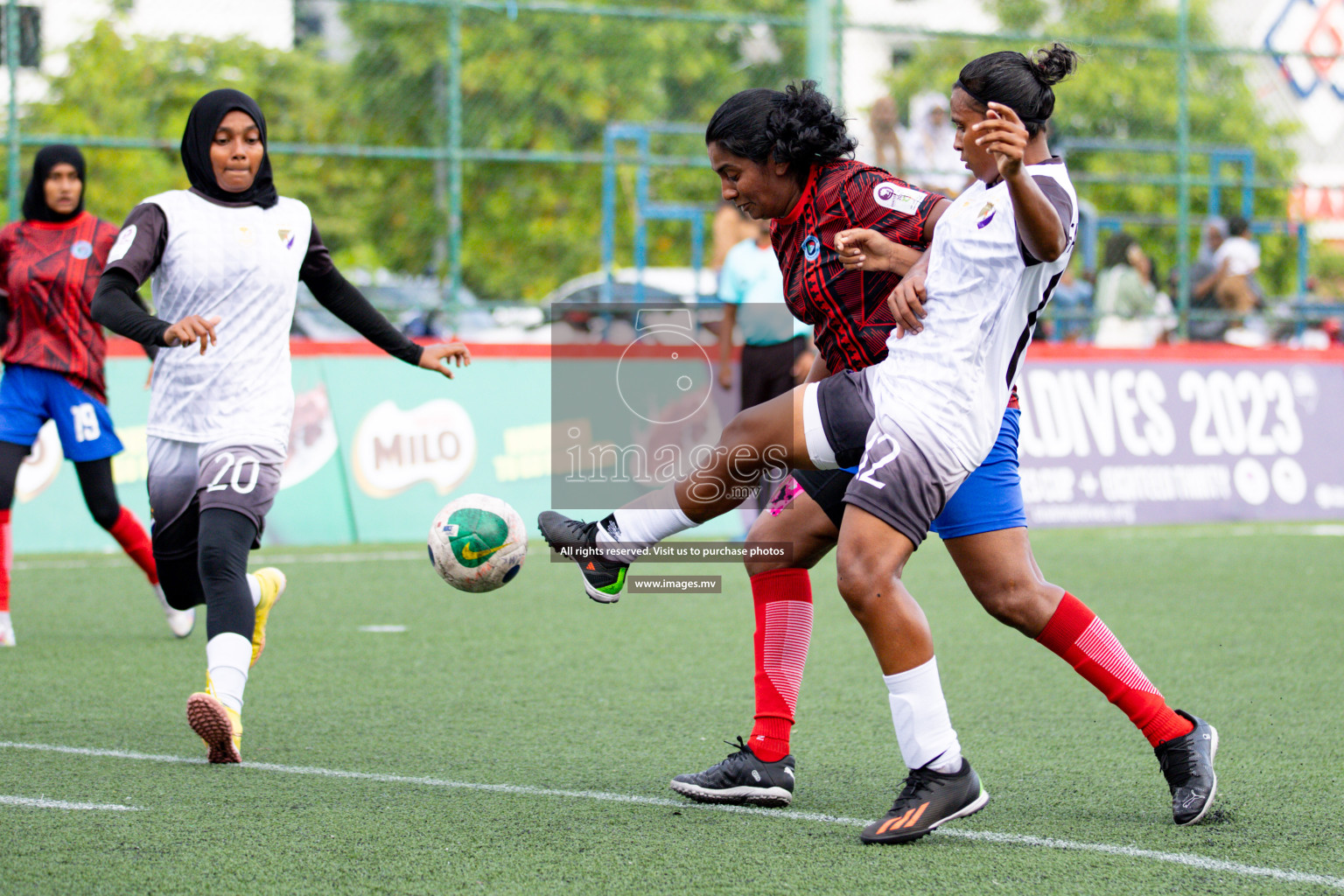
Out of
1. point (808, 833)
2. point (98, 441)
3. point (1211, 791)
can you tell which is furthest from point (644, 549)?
point (98, 441)

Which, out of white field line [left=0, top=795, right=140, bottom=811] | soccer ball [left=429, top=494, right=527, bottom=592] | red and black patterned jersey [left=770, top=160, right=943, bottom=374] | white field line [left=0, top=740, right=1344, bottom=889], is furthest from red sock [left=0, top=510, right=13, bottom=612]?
red and black patterned jersey [left=770, top=160, right=943, bottom=374]

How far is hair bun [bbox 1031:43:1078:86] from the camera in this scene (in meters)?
3.79

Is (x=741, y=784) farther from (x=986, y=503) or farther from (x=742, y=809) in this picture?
(x=986, y=503)

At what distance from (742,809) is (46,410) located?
452 cm

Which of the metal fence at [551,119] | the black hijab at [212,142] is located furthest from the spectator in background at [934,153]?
the black hijab at [212,142]

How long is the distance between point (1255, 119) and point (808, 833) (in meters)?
17.8

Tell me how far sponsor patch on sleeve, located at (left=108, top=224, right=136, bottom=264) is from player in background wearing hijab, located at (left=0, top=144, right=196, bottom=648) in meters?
2.51

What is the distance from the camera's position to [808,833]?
3885 millimetres

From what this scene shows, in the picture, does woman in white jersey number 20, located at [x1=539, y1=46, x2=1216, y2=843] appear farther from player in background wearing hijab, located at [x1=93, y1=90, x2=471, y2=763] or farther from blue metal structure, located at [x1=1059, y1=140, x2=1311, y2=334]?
blue metal structure, located at [x1=1059, y1=140, x2=1311, y2=334]

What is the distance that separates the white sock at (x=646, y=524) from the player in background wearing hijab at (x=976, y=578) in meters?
0.32

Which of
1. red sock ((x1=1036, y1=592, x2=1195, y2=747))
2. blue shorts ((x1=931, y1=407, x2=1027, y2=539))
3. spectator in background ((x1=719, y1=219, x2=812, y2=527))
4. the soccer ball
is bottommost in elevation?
red sock ((x1=1036, y1=592, x2=1195, y2=747))

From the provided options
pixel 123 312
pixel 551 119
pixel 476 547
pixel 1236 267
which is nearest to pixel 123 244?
pixel 123 312

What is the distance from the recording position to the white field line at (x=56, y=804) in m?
4.05

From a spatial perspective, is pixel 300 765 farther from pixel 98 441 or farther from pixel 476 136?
pixel 476 136
